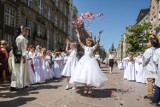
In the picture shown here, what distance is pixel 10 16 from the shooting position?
94.8ft

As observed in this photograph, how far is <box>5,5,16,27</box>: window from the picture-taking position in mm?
28050

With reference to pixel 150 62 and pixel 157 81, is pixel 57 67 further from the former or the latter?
pixel 157 81

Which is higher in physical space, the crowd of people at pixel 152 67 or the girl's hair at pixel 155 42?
the girl's hair at pixel 155 42

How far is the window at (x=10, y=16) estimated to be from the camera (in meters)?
28.0

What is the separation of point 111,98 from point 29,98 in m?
2.49

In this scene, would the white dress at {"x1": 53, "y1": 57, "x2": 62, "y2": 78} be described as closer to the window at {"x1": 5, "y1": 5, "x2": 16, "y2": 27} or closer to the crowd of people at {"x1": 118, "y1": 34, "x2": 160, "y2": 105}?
the crowd of people at {"x1": 118, "y1": 34, "x2": 160, "y2": 105}

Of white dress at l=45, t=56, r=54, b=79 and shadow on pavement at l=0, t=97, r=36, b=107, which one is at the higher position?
white dress at l=45, t=56, r=54, b=79

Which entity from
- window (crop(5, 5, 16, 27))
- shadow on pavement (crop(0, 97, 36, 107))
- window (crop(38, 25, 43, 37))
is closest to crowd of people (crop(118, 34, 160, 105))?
shadow on pavement (crop(0, 97, 36, 107))

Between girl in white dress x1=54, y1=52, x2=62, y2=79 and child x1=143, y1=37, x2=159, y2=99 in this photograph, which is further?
girl in white dress x1=54, y1=52, x2=62, y2=79

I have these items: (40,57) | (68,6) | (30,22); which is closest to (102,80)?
(40,57)

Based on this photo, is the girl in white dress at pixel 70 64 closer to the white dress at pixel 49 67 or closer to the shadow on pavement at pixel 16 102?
the shadow on pavement at pixel 16 102

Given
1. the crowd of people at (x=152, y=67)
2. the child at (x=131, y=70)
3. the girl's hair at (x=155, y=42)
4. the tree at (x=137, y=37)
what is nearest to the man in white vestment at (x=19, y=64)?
the crowd of people at (x=152, y=67)

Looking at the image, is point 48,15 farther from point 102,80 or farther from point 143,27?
point 102,80

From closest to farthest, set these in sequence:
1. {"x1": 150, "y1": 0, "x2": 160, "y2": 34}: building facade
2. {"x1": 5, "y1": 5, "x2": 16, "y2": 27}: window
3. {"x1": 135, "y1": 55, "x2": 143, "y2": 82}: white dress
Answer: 1. {"x1": 135, "y1": 55, "x2": 143, "y2": 82}: white dress
2. {"x1": 5, "y1": 5, "x2": 16, "y2": 27}: window
3. {"x1": 150, "y1": 0, "x2": 160, "y2": 34}: building facade
